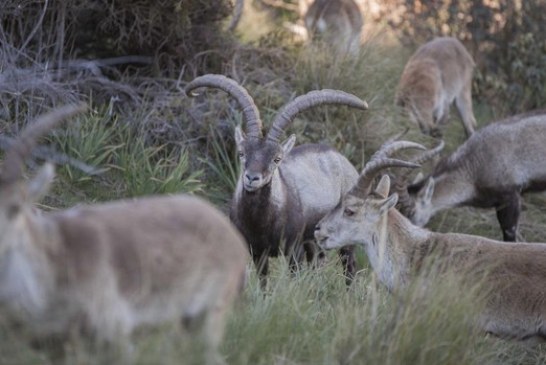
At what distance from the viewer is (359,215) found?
7.88m

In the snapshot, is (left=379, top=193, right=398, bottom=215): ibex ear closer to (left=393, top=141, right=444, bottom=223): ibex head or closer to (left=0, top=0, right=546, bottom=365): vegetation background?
(left=0, top=0, right=546, bottom=365): vegetation background

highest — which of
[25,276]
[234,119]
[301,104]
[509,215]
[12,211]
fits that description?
[12,211]

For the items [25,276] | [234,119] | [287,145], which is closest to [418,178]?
[234,119]

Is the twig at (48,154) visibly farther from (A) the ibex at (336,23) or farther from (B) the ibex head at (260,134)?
(A) the ibex at (336,23)

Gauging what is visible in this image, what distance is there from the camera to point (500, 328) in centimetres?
722

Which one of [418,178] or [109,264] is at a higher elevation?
[109,264]

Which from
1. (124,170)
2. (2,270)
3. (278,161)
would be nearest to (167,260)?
(2,270)

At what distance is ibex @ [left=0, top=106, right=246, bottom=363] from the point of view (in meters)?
4.56

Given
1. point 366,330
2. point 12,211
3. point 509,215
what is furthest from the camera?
point 509,215

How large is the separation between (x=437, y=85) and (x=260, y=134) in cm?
595

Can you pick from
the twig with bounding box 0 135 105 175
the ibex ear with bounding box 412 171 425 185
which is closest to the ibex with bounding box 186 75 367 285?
the twig with bounding box 0 135 105 175

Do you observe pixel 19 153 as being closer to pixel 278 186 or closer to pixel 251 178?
pixel 251 178

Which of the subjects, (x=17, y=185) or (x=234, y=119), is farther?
(x=234, y=119)

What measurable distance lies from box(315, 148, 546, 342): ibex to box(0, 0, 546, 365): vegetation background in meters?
0.22
